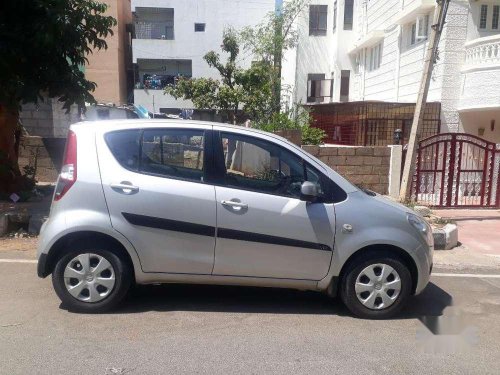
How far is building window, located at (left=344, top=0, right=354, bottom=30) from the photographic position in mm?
23000

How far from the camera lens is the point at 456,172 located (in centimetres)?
998

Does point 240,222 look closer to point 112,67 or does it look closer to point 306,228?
point 306,228

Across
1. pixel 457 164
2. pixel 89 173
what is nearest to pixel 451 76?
pixel 457 164

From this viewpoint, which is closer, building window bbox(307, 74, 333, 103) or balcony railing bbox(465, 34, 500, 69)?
balcony railing bbox(465, 34, 500, 69)

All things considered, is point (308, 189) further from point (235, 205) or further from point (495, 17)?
point (495, 17)

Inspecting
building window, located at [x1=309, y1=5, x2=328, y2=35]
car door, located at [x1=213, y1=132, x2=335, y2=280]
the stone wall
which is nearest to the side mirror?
car door, located at [x1=213, y1=132, x2=335, y2=280]

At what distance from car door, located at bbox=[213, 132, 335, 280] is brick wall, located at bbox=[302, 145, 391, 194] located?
5923 mm

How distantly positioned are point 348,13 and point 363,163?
15.3m

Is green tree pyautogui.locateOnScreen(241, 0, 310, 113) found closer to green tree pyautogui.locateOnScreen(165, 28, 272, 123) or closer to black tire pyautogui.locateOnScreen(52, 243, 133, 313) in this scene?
green tree pyautogui.locateOnScreen(165, 28, 272, 123)

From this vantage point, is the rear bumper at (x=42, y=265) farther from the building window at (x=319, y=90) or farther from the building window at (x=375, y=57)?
the building window at (x=319, y=90)

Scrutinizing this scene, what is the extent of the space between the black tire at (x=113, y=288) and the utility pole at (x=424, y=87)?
6080 millimetres

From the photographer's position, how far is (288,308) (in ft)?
15.0

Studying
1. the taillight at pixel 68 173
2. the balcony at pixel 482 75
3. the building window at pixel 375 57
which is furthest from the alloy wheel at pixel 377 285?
the building window at pixel 375 57

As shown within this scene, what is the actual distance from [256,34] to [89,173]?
20.5 m
